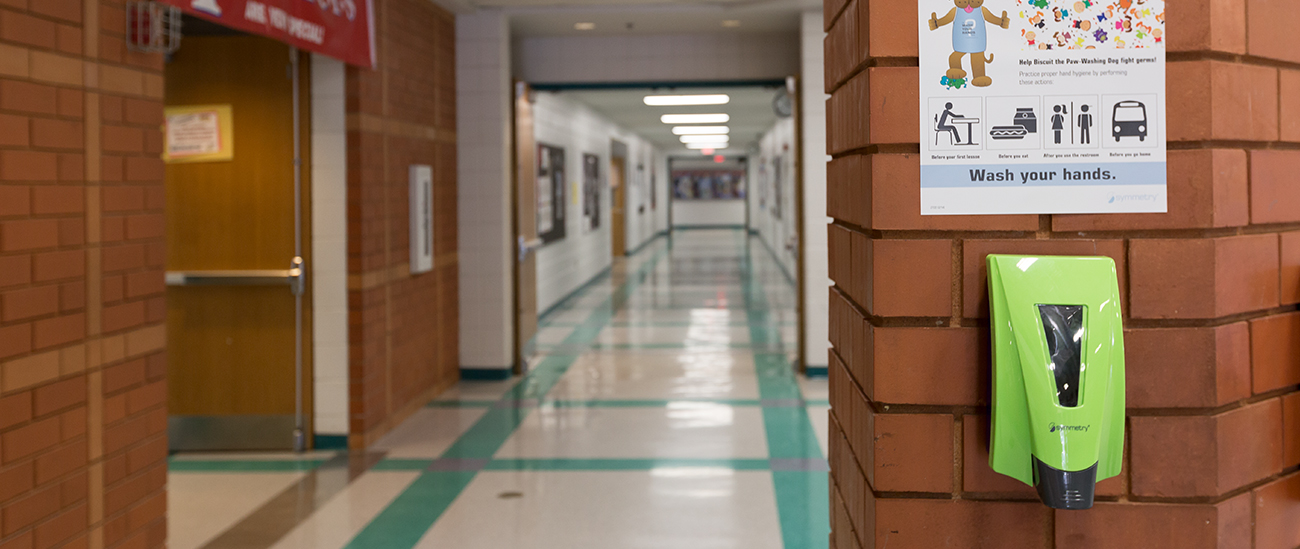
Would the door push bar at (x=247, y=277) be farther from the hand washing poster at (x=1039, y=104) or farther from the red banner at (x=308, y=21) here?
the hand washing poster at (x=1039, y=104)

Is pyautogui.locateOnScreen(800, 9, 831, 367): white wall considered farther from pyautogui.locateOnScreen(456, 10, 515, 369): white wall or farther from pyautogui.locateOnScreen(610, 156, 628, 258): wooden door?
pyautogui.locateOnScreen(610, 156, 628, 258): wooden door

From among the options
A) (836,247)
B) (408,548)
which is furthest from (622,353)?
(836,247)

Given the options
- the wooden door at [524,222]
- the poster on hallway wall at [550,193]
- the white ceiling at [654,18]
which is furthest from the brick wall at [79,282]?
the poster on hallway wall at [550,193]

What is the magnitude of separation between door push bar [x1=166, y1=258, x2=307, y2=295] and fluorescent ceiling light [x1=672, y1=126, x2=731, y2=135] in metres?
12.8

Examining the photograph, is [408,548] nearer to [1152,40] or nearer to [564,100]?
[1152,40]

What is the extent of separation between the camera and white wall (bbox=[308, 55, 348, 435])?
5129mm

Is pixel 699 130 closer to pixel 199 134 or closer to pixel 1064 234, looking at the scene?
pixel 199 134

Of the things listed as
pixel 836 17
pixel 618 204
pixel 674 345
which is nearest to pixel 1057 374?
pixel 836 17

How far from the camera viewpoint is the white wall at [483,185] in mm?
6996

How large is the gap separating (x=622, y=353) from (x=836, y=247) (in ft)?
21.2

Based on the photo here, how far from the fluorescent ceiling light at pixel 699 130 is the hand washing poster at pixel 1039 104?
16162mm

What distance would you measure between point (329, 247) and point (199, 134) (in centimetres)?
87

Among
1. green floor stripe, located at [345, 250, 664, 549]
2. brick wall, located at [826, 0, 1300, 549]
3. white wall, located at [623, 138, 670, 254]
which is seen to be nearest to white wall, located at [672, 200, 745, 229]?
white wall, located at [623, 138, 670, 254]

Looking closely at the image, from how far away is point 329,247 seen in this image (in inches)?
204
